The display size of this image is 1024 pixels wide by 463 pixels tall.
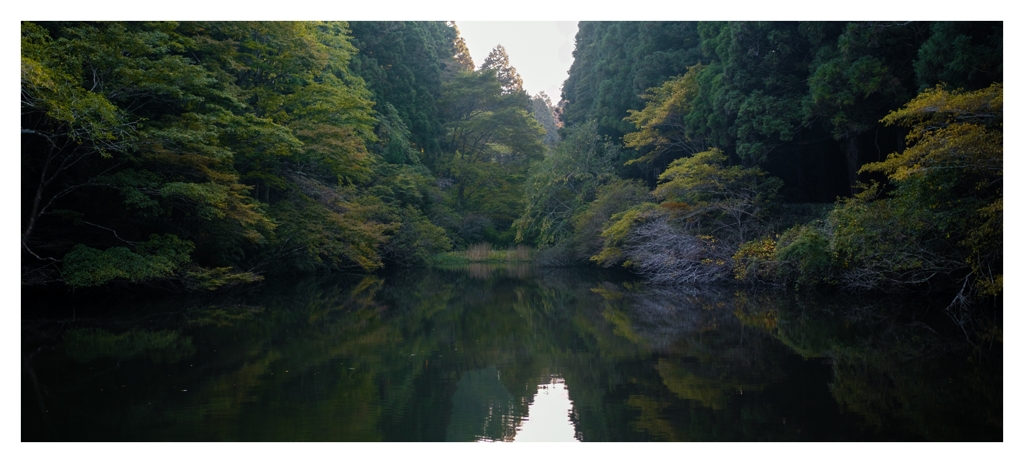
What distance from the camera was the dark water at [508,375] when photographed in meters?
5.01

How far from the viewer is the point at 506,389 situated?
6375 mm

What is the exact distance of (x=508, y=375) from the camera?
6.93 metres

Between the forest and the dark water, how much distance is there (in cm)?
150

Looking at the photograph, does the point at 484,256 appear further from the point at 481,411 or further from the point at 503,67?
the point at 481,411

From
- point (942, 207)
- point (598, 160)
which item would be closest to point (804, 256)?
point (942, 207)

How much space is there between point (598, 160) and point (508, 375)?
58.8ft

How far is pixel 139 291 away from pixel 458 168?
69.9 ft

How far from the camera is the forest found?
10484 millimetres

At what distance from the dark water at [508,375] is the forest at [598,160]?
4.91 feet

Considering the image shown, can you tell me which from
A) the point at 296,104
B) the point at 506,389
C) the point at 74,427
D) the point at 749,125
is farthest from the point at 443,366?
the point at 296,104

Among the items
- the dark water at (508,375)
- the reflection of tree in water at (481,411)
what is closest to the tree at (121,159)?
the dark water at (508,375)

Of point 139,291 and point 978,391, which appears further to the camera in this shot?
point 139,291

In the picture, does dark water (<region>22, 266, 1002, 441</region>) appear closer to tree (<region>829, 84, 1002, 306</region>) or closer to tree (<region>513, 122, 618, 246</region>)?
tree (<region>829, 84, 1002, 306</region>)

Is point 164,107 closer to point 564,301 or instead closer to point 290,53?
point 290,53
